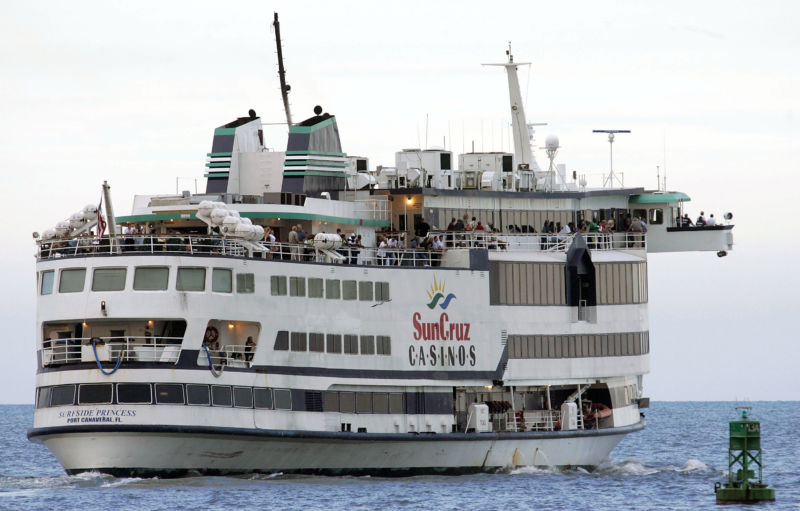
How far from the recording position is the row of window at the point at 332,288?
4591cm

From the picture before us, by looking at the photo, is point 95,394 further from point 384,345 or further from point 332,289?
point 384,345

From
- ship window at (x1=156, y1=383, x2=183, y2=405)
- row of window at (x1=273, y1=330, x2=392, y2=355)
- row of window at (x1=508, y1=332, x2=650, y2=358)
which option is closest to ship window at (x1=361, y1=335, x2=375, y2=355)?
row of window at (x1=273, y1=330, x2=392, y2=355)

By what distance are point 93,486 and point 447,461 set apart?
35.4 ft

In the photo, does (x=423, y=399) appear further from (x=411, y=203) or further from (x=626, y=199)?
(x=626, y=199)

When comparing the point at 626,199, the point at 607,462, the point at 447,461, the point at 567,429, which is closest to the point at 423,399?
the point at 447,461

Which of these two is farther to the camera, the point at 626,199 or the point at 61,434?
the point at 626,199

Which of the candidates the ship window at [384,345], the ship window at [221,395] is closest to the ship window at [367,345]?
the ship window at [384,345]

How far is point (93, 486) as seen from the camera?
143 feet

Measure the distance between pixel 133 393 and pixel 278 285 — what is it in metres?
5.17

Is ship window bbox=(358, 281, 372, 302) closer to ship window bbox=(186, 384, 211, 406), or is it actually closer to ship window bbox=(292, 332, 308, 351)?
ship window bbox=(292, 332, 308, 351)

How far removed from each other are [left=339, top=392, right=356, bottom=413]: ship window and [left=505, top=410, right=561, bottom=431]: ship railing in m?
6.16

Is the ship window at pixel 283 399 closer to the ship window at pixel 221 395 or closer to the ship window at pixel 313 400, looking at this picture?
the ship window at pixel 313 400

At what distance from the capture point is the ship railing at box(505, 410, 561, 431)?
169ft

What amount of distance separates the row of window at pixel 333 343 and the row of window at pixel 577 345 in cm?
506
